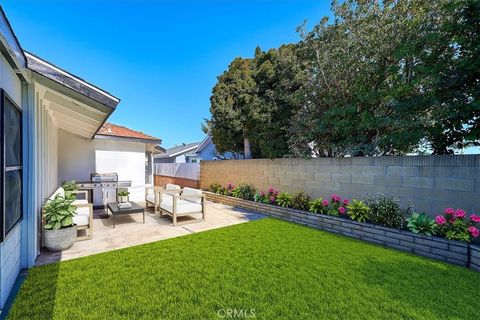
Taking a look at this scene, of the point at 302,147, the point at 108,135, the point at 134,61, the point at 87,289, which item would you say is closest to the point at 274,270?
the point at 87,289

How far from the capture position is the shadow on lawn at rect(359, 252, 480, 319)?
2785 mm

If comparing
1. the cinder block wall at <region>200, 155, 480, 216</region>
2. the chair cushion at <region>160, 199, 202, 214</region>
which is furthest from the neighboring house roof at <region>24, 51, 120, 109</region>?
the cinder block wall at <region>200, 155, 480, 216</region>

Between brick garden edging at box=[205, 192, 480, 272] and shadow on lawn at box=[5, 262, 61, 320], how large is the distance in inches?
224

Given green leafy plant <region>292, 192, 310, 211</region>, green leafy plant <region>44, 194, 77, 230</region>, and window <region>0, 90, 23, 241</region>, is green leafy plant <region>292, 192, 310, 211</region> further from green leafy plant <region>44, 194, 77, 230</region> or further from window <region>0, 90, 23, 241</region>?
window <region>0, 90, 23, 241</region>

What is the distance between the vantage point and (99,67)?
13219 mm

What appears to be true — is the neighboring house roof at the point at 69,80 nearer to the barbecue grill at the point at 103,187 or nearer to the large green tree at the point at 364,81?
the large green tree at the point at 364,81

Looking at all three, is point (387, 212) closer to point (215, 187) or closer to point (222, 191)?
point (222, 191)

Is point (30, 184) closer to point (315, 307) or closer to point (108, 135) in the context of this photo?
point (315, 307)

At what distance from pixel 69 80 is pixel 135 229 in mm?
4043

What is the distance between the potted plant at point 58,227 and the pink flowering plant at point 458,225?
24.3ft

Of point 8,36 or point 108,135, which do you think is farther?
point 108,135

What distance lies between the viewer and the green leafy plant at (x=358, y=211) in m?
5.57

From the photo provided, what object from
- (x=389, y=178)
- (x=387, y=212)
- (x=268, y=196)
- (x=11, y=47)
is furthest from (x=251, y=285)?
(x=268, y=196)

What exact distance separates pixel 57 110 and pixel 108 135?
3226 millimetres
